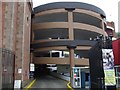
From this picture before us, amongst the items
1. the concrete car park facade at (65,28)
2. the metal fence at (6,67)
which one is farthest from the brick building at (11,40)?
the concrete car park facade at (65,28)

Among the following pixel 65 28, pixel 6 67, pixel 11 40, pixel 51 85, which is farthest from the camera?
pixel 65 28

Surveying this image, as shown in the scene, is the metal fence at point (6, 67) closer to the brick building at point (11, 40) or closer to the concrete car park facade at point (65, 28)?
the brick building at point (11, 40)

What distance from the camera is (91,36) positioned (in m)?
67.2

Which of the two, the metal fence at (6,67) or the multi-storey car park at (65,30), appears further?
the multi-storey car park at (65,30)

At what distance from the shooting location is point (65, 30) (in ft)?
204

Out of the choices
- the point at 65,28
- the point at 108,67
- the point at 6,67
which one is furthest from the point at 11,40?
the point at 65,28

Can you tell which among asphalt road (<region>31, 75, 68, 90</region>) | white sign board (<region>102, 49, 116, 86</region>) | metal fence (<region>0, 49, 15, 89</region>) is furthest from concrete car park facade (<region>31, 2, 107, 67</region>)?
metal fence (<region>0, 49, 15, 89</region>)

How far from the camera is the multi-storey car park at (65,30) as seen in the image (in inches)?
2330

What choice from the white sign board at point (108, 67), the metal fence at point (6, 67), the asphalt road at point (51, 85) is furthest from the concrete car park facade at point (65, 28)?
the metal fence at point (6, 67)

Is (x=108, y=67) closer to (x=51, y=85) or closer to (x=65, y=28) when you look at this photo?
(x=51, y=85)

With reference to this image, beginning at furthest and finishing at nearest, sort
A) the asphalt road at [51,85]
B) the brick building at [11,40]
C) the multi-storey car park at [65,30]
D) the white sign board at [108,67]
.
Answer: the multi-storey car park at [65,30] → the asphalt road at [51,85] → the white sign board at [108,67] → the brick building at [11,40]

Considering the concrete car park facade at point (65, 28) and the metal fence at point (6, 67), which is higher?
the concrete car park facade at point (65, 28)

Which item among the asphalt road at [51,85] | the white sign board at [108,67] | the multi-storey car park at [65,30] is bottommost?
the asphalt road at [51,85]

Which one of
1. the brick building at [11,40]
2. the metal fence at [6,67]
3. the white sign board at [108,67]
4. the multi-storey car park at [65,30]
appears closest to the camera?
the metal fence at [6,67]
